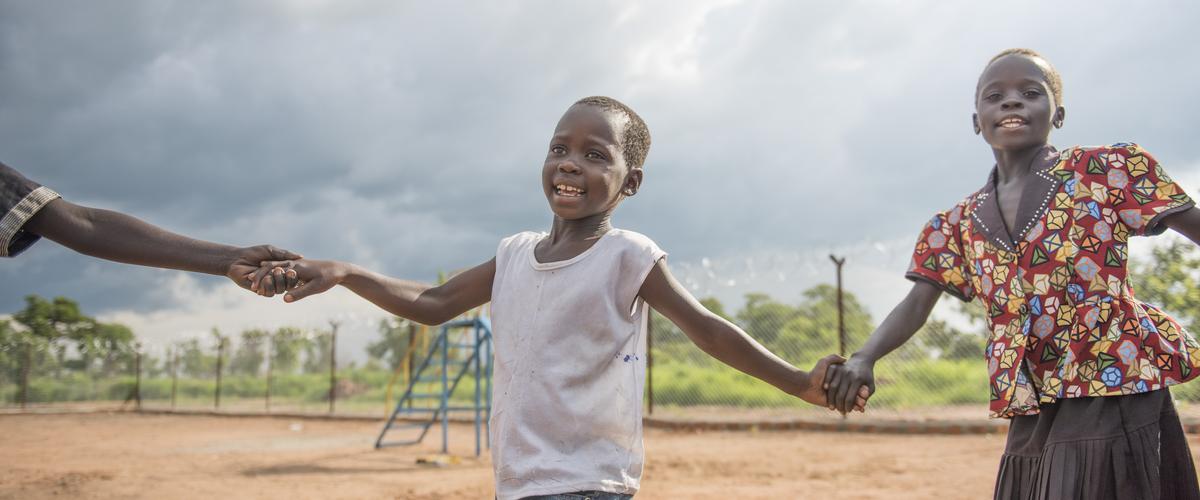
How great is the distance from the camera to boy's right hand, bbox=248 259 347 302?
7.75 feet

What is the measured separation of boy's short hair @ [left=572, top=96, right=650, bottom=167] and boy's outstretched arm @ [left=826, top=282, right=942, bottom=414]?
82cm

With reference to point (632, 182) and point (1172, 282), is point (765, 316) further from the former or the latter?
point (632, 182)

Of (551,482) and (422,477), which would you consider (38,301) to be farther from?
(551,482)

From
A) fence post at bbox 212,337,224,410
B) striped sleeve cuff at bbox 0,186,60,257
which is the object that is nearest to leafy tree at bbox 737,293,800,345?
striped sleeve cuff at bbox 0,186,60,257

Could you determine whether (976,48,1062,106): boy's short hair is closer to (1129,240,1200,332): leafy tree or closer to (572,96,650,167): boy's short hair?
(572,96,650,167): boy's short hair

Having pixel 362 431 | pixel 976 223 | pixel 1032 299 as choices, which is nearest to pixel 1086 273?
pixel 1032 299

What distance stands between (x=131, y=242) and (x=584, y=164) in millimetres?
1226

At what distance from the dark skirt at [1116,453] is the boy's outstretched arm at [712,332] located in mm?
653

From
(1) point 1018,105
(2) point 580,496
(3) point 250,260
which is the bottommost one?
(2) point 580,496

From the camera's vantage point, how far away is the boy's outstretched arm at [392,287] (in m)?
2.39

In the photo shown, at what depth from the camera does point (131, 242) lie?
2.35m

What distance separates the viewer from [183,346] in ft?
75.2

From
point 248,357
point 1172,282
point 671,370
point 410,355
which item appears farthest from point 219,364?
point 1172,282

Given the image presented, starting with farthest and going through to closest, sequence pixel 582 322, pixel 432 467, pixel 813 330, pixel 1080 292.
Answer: pixel 813 330, pixel 432 467, pixel 1080 292, pixel 582 322
